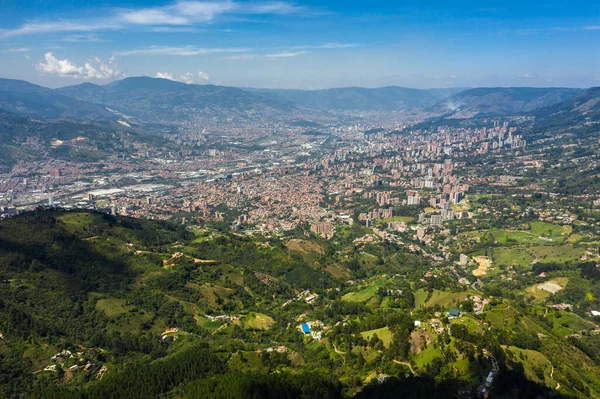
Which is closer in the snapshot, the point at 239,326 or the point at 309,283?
the point at 239,326

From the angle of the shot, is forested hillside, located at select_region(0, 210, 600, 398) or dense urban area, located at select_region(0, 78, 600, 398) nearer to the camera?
forested hillside, located at select_region(0, 210, 600, 398)

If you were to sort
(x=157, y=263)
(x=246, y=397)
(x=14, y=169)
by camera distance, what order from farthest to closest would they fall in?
(x=14, y=169), (x=157, y=263), (x=246, y=397)

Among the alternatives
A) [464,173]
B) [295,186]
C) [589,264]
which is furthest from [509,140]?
[589,264]

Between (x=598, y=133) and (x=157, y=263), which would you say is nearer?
(x=157, y=263)

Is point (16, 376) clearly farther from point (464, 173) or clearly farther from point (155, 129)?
point (155, 129)

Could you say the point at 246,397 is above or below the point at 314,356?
above

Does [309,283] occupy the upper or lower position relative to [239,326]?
lower

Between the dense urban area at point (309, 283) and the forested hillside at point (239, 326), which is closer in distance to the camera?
the forested hillside at point (239, 326)

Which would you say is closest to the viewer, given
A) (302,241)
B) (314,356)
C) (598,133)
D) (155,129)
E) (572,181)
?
(314,356)

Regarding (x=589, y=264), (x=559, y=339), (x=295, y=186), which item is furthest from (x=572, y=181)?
(x=559, y=339)

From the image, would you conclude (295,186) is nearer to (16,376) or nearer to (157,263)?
(157,263)
